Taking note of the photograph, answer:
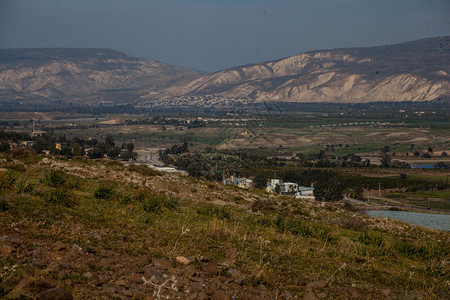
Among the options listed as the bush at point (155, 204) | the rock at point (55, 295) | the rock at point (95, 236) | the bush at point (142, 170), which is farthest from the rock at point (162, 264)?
the bush at point (142, 170)

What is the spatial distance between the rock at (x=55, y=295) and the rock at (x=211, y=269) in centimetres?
192

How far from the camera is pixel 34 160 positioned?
19797mm

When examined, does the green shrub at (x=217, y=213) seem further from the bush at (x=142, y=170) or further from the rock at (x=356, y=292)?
the bush at (x=142, y=170)

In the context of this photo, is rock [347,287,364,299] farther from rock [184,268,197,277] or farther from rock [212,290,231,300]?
rock [184,268,197,277]

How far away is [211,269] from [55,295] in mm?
2134

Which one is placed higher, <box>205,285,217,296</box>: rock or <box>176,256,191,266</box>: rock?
<box>176,256,191,266</box>: rock

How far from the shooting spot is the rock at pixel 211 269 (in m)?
5.92

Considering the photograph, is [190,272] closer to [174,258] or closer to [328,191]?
[174,258]

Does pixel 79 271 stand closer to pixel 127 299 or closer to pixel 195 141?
pixel 127 299

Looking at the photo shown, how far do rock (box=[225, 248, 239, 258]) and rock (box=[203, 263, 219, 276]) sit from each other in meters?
0.71

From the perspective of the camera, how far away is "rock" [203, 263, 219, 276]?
5922mm

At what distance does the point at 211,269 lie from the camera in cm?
597

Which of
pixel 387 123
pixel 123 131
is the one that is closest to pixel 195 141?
pixel 123 131

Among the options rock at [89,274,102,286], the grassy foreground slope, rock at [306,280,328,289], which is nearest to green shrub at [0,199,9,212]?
the grassy foreground slope
